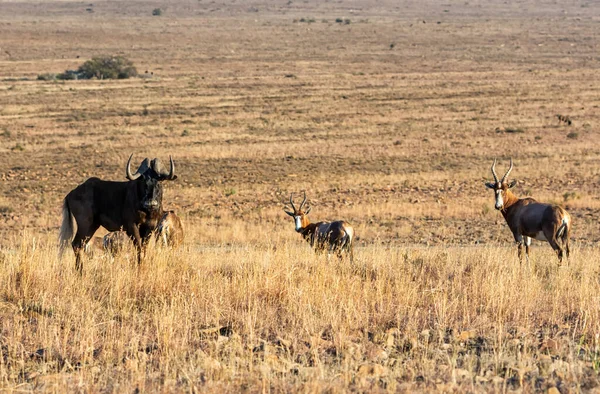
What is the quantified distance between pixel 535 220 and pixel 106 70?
5471 centimetres

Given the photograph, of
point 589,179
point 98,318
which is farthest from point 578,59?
point 98,318

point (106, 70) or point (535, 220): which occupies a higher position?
point (535, 220)

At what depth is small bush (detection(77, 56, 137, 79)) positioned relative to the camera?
213ft

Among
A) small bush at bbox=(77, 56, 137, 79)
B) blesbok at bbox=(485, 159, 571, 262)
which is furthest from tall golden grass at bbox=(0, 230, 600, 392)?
small bush at bbox=(77, 56, 137, 79)

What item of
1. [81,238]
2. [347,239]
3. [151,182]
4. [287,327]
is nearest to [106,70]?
[347,239]

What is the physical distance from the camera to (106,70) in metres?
64.9

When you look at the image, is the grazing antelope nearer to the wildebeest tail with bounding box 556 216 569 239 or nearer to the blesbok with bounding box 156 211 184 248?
the wildebeest tail with bounding box 556 216 569 239

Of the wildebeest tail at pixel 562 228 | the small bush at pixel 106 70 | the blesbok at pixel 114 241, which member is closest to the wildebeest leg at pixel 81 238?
the blesbok at pixel 114 241

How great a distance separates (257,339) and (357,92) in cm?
4712

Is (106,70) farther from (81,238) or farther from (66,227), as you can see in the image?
(81,238)

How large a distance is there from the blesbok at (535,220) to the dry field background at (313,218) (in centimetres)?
33

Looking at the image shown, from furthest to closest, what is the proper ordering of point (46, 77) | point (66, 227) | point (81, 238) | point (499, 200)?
point (46, 77)
point (499, 200)
point (66, 227)
point (81, 238)

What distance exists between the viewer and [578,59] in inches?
3093

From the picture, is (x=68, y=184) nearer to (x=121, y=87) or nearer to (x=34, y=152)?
→ (x=34, y=152)
